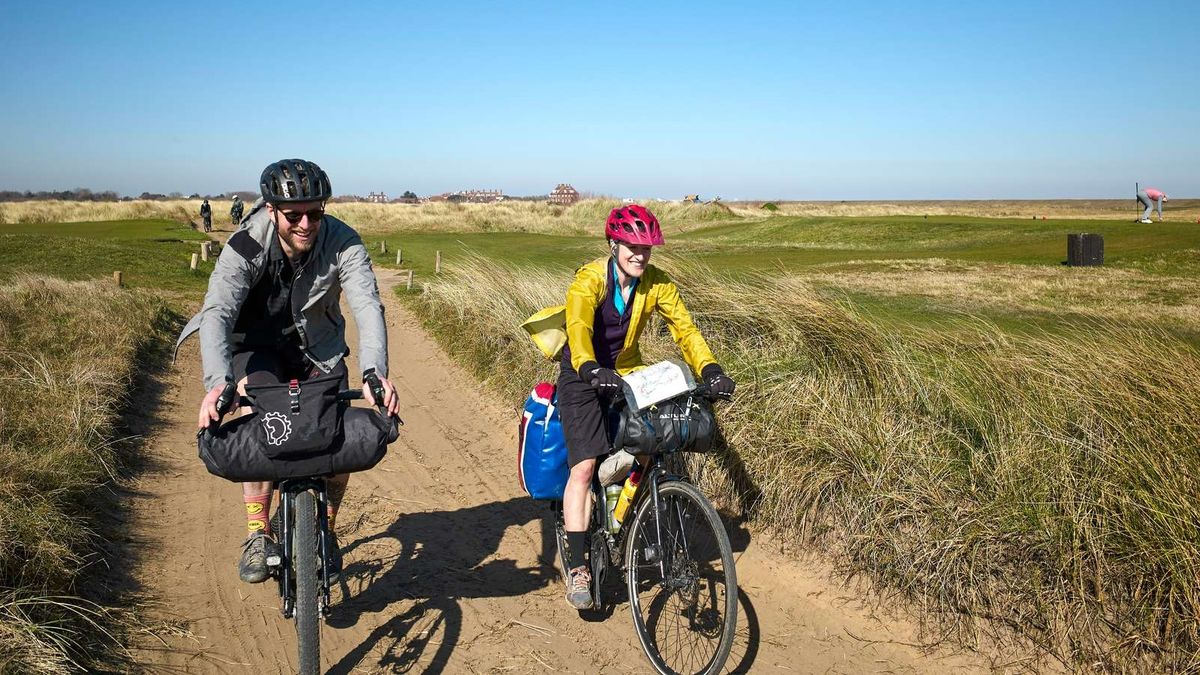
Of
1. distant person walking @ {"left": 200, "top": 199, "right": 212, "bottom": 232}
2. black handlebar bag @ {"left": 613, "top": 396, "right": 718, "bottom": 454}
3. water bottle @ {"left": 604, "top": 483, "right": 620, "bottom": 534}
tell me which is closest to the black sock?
water bottle @ {"left": 604, "top": 483, "right": 620, "bottom": 534}

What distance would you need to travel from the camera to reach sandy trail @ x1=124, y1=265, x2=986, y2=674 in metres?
4.55

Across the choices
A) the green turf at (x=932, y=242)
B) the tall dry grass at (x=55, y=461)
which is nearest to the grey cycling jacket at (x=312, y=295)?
the tall dry grass at (x=55, y=461)

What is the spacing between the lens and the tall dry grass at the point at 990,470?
14.5 feet

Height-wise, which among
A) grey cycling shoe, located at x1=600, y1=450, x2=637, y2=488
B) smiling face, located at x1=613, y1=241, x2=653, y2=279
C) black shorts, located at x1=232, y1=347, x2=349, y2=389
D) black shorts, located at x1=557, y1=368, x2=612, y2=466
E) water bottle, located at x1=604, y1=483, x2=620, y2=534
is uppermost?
smiling face, located at x1=613, y1=241, x2=653, y2=279

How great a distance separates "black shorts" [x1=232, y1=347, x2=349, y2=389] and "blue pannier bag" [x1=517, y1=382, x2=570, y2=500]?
1.03 metres

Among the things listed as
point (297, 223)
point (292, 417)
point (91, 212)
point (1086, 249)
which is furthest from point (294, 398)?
point (91, 212)

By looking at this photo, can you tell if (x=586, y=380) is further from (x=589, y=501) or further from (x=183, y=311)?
(x=183, y=311)

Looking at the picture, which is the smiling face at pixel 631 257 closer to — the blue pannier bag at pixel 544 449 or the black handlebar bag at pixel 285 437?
the blue pannier bag at pixel 544 449

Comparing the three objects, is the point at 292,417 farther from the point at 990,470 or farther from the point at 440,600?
the point at 990,470

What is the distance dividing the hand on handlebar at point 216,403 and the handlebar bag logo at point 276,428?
156mm

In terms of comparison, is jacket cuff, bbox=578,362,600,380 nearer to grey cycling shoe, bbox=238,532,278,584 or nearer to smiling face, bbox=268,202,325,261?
smiling face, bbox=268,202,325,261

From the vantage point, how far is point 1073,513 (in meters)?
4.63

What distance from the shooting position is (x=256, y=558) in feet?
14.1

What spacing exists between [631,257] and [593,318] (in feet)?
1.25
